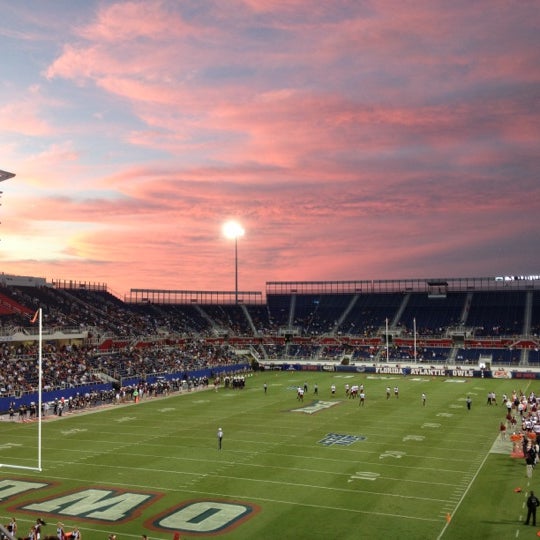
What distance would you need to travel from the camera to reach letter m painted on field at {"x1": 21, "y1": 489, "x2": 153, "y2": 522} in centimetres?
2169

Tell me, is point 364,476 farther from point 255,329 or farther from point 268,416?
point 255,329

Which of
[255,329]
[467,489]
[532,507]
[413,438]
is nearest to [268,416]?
[413,438]

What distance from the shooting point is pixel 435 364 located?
7506 centimetres

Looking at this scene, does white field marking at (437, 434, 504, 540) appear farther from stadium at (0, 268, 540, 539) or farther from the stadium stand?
the stadium stand

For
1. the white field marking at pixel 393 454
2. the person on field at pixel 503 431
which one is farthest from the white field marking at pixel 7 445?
the person on field at pixel 503 431

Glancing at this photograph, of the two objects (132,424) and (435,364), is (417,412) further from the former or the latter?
(435,364)

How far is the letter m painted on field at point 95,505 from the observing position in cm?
2169

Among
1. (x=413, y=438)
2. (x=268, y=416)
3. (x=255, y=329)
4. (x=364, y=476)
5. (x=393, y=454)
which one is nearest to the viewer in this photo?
(x=364, y=476)

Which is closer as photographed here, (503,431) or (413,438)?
(413,438)

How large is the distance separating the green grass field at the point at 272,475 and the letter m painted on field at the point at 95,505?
75 millimetres

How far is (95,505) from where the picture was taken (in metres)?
22.6

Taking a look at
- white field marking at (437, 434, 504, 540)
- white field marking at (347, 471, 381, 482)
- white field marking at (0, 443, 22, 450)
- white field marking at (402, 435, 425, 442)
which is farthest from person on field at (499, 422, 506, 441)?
white field marking at (0, 443, 22, 450)

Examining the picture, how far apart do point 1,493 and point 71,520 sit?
5.05 meters

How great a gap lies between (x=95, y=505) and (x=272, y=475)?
7.60 meters
